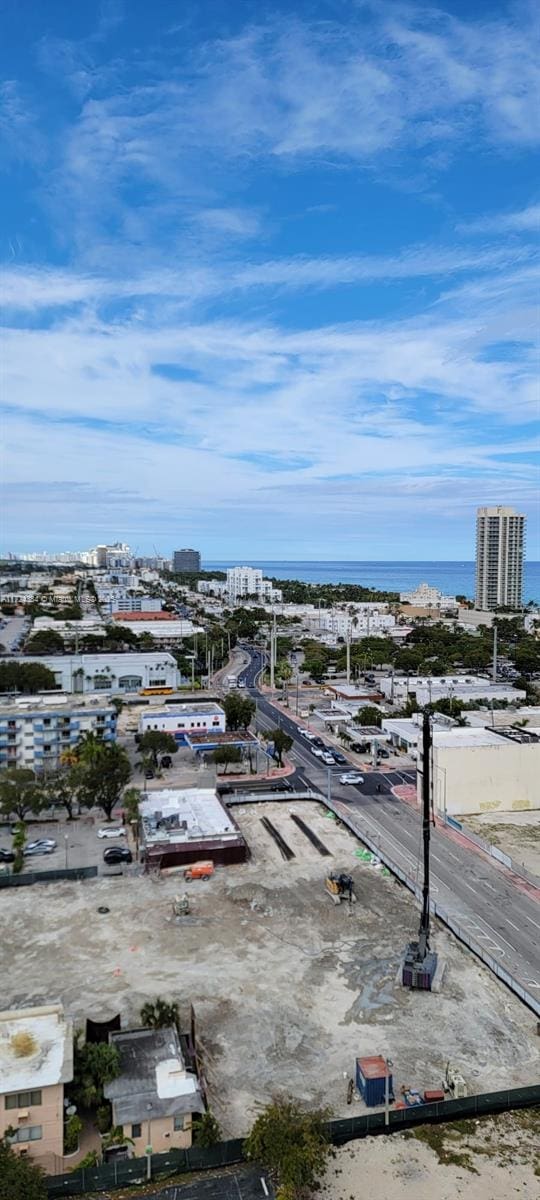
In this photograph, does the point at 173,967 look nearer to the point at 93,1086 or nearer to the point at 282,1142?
the point at 93,1086

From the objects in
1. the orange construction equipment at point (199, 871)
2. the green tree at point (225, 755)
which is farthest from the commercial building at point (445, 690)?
the orange construction equipment at point (199, 871)

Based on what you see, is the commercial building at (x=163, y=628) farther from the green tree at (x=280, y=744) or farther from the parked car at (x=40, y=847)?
the parked car at (x=40, y=847)

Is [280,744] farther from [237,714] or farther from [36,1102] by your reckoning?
[36,1102]

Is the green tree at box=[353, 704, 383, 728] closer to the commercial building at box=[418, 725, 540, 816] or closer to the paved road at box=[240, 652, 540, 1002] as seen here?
the paved road at box=[240, 652, 540, 1002]

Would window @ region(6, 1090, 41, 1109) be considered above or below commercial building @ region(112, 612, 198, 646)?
below

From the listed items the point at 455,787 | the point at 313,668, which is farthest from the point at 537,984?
the point at 313,668

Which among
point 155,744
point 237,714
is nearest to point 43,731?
point 155,744

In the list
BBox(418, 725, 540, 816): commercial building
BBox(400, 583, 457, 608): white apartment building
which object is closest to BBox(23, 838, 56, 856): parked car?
BBox(418, 725, 540, 816): commercial building
